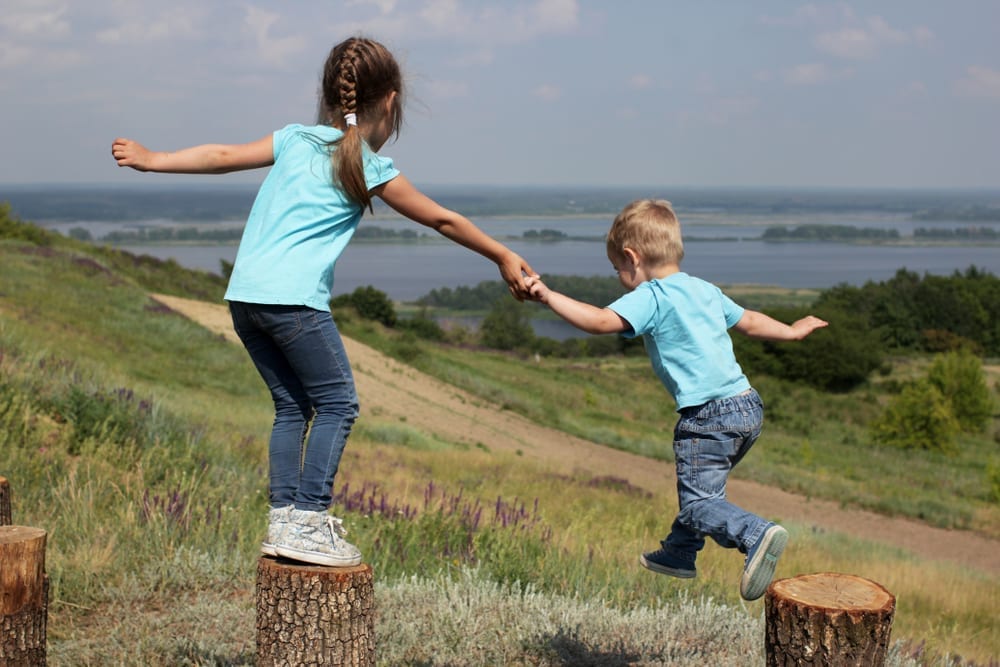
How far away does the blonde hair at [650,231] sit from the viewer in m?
3.85

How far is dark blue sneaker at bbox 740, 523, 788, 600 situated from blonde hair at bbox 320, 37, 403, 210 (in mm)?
1855

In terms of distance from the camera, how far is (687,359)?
3.82 metres

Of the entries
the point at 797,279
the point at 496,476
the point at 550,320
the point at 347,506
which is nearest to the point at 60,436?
the point at 347,506

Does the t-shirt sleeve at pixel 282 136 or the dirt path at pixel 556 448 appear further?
the dirt path at pixel 556 448

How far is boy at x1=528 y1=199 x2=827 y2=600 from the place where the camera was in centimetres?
371

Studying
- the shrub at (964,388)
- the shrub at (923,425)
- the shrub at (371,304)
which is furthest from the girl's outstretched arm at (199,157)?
the shrub at (964,388)

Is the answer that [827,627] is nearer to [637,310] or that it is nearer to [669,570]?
[669,570]

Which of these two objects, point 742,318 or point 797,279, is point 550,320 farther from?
point 742,318

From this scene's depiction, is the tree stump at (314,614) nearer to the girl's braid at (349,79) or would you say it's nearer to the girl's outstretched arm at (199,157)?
the girl's outstretched arm at (199,157)

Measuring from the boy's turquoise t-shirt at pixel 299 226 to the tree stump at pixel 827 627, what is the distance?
1.87m

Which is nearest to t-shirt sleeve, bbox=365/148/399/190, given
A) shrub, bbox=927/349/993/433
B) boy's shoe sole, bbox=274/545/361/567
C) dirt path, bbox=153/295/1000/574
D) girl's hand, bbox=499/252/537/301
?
girl's hand, bbox=499/252/537/301

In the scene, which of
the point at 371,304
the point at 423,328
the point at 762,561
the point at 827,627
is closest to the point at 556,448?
the point at 762,561

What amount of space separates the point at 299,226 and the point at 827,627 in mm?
2238

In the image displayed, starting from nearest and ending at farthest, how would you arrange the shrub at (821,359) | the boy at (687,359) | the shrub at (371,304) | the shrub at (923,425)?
the boy at (687,359) < the shrub at (923,425) < the shrub at (371,304) < the shrub at (821,359)
